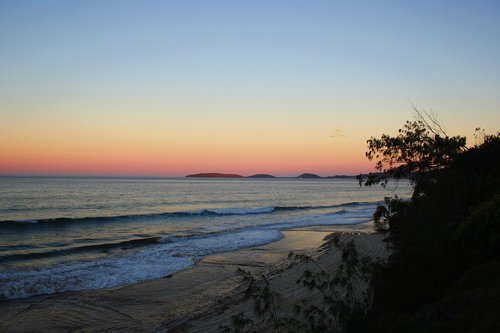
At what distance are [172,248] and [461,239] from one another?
15.8 meters

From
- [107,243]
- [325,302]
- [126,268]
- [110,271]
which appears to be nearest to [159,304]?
[110,271]

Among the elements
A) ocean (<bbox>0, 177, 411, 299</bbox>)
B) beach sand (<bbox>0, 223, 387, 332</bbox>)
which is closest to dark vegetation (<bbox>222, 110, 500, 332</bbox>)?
beach sand (<bbox>0, 223, 387, 332</bbox>)

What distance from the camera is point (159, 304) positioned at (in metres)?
11.9

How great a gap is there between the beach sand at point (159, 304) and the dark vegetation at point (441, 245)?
4456mm

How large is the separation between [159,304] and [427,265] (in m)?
7.70

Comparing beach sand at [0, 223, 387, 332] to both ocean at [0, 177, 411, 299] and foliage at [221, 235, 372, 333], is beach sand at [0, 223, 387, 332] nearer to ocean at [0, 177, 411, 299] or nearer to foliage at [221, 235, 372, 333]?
ocean at [0, 177, 411, 299]

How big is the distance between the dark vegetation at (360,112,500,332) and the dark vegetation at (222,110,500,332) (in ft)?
0.06

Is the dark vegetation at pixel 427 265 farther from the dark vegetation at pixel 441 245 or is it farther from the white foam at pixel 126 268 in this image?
the white foam at pixel 126 268

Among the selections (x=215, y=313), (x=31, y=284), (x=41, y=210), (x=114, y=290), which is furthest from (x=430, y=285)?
(x=41, y=210)

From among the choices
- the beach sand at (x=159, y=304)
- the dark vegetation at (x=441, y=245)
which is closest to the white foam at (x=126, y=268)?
the beach sand at (x=159, y=304)

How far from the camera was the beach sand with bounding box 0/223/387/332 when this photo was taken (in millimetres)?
10203

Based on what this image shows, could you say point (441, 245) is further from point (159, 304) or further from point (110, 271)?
point (110, 271)

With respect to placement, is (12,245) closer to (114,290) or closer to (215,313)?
(114,290)

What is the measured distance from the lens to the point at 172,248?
21.6 metres
